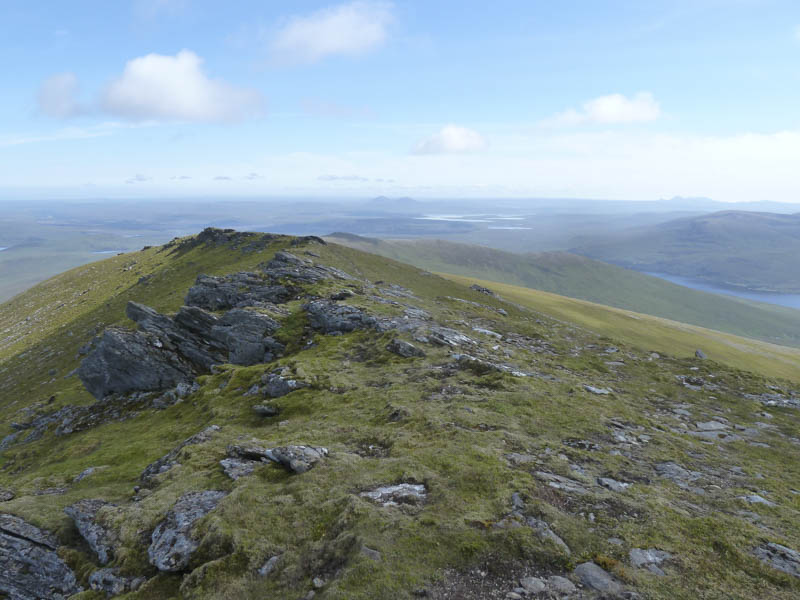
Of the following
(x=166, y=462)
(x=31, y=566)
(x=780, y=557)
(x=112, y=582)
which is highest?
(x=780, y=557)

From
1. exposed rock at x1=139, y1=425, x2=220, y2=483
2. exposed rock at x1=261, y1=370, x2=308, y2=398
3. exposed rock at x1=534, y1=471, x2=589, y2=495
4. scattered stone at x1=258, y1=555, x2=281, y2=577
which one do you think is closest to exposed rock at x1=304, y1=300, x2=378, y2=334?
exposed rock at x1=261, y1=370, x2=308, y2=398

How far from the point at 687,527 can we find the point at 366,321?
33.7 metres

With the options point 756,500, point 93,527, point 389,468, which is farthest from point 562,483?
point 93,527

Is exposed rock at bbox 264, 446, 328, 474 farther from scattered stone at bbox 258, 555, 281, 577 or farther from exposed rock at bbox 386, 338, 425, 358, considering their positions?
exposed rock at bbox 386, 338, 425, 358

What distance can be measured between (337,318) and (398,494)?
30.7 metres

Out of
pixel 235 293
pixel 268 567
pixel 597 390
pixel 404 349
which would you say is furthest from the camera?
pixel 235 293

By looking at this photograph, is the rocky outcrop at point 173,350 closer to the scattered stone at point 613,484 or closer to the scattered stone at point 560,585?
the scattered stone at point 613,484

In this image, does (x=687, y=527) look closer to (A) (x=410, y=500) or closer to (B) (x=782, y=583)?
(B) (x=782, y=583)

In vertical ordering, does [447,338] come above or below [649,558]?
above

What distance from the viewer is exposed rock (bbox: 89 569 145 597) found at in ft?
46.7

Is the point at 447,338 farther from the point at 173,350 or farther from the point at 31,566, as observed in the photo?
the point at 31,566

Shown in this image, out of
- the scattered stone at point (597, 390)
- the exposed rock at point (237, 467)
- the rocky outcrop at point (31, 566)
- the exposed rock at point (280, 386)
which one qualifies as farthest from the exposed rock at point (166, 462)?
the scattered stone at point (597, 390)

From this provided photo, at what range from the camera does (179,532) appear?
1558cm

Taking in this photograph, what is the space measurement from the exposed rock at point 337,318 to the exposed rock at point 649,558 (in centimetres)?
3208
